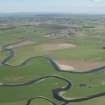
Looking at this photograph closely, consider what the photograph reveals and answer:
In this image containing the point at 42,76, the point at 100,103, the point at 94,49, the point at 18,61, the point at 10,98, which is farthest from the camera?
the point at 94,49

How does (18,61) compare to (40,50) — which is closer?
(18,61)

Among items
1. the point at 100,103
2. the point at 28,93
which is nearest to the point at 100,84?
the point at 100,103

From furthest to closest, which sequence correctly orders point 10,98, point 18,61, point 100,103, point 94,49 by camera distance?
point 94,49 → point 18,61 → point 10,98 → point 100,103

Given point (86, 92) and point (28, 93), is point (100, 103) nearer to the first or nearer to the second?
point (86, 92)

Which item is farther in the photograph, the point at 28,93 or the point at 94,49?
the point at 94,49

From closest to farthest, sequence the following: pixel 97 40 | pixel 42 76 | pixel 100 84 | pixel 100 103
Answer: pixel 100 103 → pixel 100 84 → pixel 42 76 → pixel 97 40

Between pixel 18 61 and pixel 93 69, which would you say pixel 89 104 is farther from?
pixel 18 61

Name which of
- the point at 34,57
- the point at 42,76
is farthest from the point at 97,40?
the point at 42,76

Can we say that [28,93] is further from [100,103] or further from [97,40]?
[97,40]

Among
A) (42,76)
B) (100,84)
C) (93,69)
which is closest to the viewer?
(100,84)
